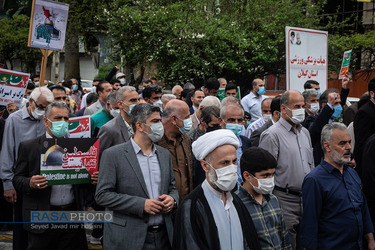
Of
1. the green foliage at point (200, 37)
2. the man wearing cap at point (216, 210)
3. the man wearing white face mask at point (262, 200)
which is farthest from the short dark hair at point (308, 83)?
the green foliage at point (200, 37)

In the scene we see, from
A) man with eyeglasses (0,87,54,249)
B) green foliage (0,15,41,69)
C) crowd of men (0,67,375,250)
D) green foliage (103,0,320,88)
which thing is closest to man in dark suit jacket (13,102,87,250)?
crowd of men (0,67,375,250)

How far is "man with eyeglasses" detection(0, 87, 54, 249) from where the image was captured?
20.9ft

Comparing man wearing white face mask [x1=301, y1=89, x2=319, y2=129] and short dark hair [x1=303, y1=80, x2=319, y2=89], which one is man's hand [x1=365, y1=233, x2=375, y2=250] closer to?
man wearing white face mask [x1=301, y1=89, x2=319, y2=129]

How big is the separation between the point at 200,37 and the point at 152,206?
11.3 m

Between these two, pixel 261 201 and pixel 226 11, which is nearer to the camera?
pixel 261 201

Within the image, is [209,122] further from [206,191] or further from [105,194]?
[206,191]

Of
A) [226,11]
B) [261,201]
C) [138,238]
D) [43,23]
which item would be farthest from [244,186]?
[226,11]

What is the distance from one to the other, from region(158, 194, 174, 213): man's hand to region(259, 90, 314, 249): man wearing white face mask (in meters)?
1.82

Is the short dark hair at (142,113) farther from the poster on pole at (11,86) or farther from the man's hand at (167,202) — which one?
the poster on pole at (11,86)

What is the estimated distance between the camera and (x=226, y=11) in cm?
1777

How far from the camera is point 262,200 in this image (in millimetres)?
4379

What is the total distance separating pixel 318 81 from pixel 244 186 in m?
5.46

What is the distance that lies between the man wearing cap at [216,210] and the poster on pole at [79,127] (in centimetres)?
286

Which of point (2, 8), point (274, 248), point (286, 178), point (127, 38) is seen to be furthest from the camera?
point (2, 8)
